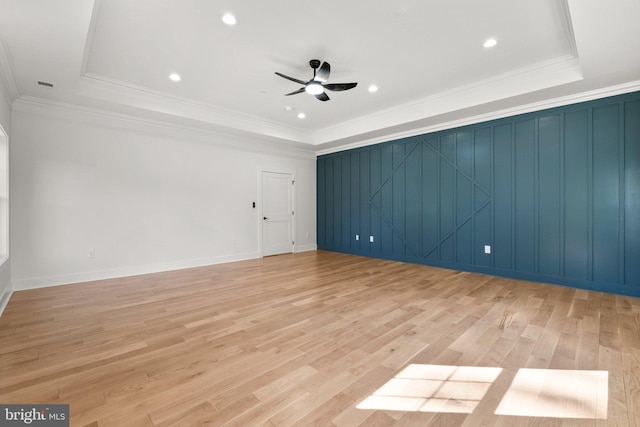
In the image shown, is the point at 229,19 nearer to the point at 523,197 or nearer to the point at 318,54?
the point at 318,54

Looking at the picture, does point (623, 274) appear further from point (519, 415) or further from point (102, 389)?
point (102, 389)

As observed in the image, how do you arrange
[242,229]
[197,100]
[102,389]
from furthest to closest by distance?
1. [242,229]
2. [197,100]
3. [102,389]

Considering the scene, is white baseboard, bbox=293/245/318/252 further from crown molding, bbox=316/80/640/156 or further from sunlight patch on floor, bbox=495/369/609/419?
sunlight patch on floor, bbox=495/369/609/419

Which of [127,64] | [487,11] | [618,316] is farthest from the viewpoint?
[127,64]

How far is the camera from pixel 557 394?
1.81m

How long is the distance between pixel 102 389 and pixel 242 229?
4.82 m

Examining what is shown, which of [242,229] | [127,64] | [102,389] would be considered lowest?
[102,389]

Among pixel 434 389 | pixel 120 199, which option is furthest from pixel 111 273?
pixel 434 389

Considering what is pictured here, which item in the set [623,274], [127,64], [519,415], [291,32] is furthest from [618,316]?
[127,64]

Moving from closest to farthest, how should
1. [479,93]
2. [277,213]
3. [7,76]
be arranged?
[7,76] → [479,93] → [277,213]

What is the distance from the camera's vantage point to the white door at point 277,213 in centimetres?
708

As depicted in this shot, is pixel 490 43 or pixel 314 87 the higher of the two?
pixel 490 43

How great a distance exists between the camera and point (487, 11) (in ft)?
9.18

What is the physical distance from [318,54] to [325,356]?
3466mm
